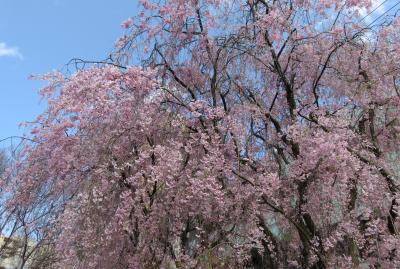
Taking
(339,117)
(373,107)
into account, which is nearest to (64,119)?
(339,117)

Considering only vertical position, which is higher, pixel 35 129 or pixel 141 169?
pixel 35 129

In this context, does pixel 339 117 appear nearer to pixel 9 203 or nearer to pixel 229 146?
pixel 229 146

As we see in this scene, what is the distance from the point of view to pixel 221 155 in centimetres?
583

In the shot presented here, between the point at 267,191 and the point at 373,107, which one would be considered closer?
the point at 267,191

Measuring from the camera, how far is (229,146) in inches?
238

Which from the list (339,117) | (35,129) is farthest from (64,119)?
(339,117)

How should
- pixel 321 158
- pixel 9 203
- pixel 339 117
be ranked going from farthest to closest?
1. pixel 339 117
2. pixel 9 203
3. pixel 321 158

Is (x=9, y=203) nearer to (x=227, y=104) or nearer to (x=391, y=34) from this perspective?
(x=227, y=104)

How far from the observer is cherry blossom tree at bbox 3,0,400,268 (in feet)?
18.7

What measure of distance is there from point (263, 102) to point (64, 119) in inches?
126

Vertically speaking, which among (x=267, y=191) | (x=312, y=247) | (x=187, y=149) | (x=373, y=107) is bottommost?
(x=312, y=247)

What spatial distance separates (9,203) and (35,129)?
1054 mm

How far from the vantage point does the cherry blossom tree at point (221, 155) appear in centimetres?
569

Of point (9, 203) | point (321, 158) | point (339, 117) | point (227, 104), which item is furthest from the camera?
point (227, 104)
